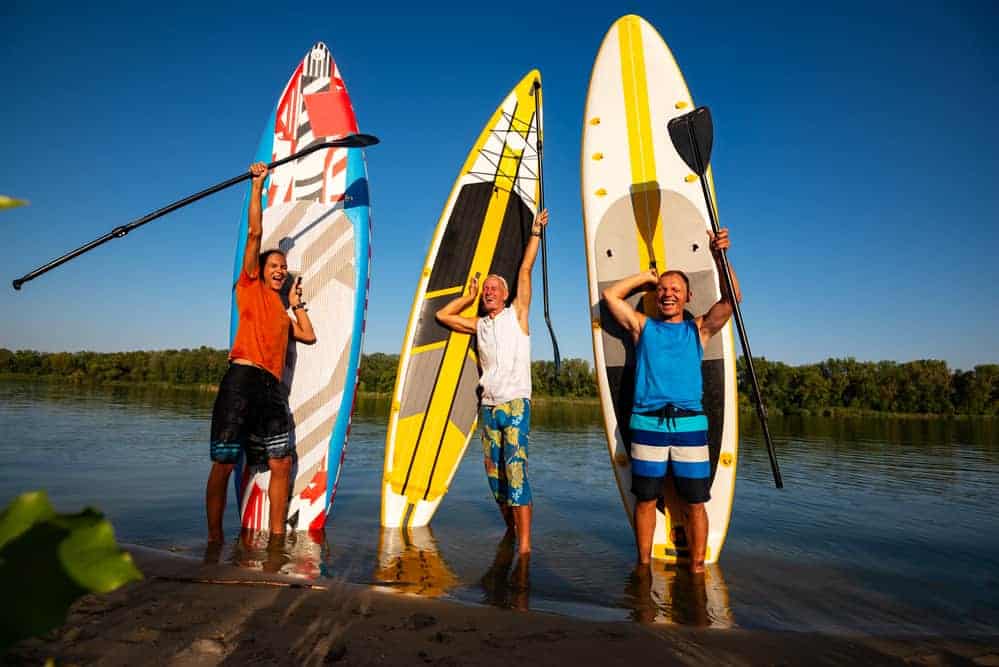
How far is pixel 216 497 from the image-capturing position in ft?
12.8

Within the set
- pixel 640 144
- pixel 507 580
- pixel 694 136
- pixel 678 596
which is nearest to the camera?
pixel 678 596

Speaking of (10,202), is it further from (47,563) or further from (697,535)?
(697,535)

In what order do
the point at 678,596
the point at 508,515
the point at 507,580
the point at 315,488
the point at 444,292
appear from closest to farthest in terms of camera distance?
the point at 678,596 → the point at 507,580 → the point at 508,515 → the point at 315,488 → the point at 444,292

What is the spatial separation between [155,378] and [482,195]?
5240 centimetres

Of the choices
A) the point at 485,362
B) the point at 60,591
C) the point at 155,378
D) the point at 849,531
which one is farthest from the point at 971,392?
the point at 155,378

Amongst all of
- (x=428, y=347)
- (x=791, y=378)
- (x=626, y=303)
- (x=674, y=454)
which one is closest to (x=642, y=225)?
(x=626, y=303)

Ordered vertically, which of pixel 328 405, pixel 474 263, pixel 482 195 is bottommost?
pixel 328 405

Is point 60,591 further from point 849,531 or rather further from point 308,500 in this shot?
point 849,531

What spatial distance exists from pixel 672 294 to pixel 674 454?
3.37 ft

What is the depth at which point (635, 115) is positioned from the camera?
511 centimetres

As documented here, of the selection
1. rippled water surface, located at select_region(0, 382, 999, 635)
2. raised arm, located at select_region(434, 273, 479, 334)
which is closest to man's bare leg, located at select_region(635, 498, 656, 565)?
rippled water surface, located at select_region(0, 382, 999, 635)

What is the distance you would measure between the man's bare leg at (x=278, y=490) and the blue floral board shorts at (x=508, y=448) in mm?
1480

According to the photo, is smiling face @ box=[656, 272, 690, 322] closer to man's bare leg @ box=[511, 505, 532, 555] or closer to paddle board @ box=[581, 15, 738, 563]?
paddle board @ box=[581, 15, 738, 563]

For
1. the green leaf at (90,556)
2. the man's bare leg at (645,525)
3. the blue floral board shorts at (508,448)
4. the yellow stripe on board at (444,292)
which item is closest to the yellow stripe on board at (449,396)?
the yellow stripe on board at (444,292)
